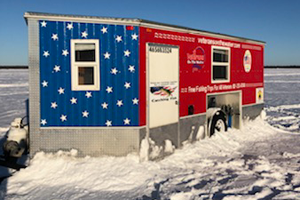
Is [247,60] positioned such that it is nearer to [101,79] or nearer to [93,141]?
[101,79]

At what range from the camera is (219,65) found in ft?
31.1

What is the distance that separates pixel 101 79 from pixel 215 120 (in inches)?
168

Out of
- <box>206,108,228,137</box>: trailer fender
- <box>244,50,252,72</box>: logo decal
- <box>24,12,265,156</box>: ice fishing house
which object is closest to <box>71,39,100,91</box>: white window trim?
<box>24,12,265,156</box>: ice fishing house

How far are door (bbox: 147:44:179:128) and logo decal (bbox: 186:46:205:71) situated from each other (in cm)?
65

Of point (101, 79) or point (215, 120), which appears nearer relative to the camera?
point (101, 79)

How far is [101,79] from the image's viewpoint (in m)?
6.39

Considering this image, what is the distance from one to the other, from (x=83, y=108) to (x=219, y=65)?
487 cm

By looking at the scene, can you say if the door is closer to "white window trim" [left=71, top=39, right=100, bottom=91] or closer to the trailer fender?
"white window trim" [left=71, top=39, right=100, bottom=91]

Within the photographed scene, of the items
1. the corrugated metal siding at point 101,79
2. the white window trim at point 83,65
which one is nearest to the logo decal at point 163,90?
the corrugated metal siding at point 101,79

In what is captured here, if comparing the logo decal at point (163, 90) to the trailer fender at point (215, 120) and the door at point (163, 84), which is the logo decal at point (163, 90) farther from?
the trailer fender at point (215, 120)

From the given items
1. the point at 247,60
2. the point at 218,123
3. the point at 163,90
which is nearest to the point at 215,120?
the point at 218,123

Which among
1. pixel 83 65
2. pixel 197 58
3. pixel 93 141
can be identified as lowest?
pixel 93 141

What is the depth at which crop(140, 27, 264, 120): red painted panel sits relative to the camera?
664cm

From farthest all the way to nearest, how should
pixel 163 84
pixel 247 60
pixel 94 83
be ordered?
pixel 247 60 < pixel 163 84 < pixel 94 83
